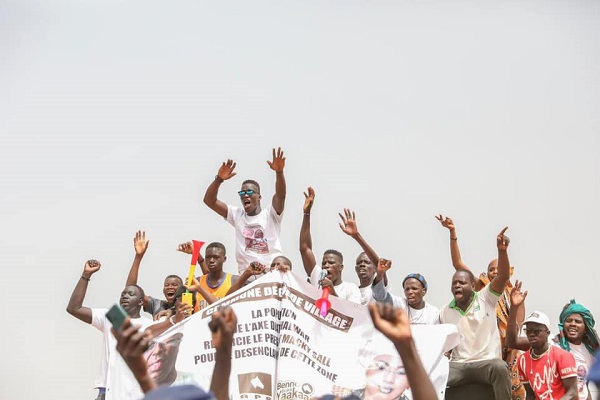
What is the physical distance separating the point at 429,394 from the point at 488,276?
6.73 metres

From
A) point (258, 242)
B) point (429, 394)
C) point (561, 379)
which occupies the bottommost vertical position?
point (429, 394)

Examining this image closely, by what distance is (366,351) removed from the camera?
8133mm

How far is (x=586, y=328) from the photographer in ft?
28.8

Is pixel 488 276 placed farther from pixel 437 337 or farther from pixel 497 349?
pixel 437 337

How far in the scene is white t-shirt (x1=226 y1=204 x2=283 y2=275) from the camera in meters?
10.4

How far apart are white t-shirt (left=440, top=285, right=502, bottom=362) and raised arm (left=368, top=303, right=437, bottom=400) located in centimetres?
519

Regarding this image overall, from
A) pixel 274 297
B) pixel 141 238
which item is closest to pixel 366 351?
pixel 274 297

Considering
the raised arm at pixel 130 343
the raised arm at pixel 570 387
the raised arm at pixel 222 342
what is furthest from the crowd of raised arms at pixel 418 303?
the raised arm at pixel 130 343

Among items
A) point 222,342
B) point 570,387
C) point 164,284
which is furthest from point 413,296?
point 222,342

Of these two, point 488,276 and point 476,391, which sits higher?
point 488,276

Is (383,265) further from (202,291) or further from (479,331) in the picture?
(202,291)

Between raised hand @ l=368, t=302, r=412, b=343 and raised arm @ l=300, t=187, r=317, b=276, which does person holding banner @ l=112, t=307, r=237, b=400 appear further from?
raised arm @ l=300, t=187, r=317, b=276

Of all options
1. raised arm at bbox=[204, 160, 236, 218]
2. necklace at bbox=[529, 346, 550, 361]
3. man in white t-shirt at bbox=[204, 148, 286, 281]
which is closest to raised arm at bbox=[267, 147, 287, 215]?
man in white t-shirt at bbox=[204, 148, 286, 281]

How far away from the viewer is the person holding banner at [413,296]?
9.38 metres
